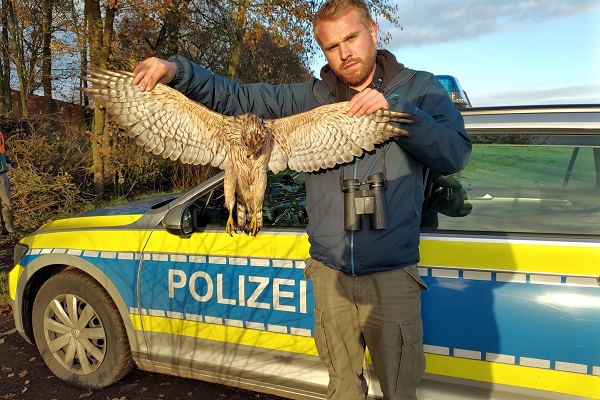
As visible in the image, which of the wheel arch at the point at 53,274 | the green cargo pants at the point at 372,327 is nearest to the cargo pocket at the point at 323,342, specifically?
the green cargo pants at the point at 372,327

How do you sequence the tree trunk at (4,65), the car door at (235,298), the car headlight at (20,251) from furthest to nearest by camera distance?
the tree trunk at (4,65) → the car headlight at (20,251) → the car door at (235,298)

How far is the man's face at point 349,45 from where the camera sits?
1656 mm

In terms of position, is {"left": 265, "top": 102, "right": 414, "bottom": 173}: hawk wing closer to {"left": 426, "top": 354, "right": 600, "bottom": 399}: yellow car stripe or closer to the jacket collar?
the jacket collar

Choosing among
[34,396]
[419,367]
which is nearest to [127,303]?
[34,396]

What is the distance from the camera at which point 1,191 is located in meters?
7.31

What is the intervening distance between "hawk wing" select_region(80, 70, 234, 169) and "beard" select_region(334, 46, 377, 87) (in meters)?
0.55

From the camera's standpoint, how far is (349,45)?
5.49 feet

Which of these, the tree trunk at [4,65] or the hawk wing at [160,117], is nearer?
the hawk wing at [160,117]

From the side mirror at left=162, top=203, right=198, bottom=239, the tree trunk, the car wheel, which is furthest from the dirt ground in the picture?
the tree trunk

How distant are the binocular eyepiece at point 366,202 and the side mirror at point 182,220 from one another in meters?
1.25

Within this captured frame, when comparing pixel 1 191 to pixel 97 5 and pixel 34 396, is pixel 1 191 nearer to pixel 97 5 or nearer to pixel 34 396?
pixel 97 5

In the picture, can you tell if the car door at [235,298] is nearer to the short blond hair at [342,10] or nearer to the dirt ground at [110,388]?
the dirt ground at [110,388]

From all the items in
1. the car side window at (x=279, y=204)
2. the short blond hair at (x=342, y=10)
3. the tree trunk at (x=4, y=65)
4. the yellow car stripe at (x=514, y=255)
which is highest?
the tree trunk at (x=4, y=65)

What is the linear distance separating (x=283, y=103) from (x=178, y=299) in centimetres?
147
